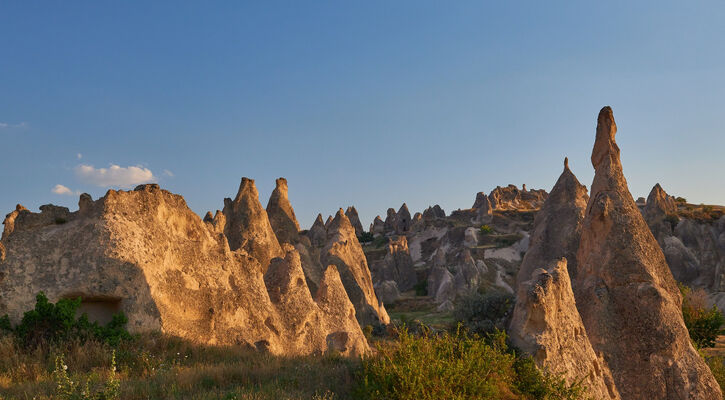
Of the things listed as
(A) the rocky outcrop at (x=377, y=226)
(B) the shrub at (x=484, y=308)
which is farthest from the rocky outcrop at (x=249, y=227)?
(A) the rocky outcrop at (x=377, y=226)

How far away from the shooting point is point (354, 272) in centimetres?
2670

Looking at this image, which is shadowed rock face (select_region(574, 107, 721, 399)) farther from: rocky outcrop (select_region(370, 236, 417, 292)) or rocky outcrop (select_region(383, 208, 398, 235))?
rocky outcrop (select_region(383, 208, 398, 235))

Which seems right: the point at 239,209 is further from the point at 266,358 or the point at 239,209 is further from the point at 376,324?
the point at 266,358

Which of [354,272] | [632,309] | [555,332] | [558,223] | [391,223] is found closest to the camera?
[555,332]

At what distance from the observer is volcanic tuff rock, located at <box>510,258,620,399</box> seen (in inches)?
316

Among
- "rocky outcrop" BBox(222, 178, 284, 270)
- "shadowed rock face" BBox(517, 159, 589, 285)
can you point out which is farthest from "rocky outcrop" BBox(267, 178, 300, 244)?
"shadowed rock face" BBox(517, 159, 589, 285)

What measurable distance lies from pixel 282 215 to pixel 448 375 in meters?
22.8

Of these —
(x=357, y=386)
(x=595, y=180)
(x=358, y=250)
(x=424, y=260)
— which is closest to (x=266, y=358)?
(x=357, y=386)

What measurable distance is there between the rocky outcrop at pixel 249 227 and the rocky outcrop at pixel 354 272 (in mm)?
4337

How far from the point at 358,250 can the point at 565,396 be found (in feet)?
76.6

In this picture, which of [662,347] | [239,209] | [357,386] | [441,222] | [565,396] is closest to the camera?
[357,386]

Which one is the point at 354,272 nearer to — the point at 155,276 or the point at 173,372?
Answer: the point at 155,276

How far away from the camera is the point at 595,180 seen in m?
13.3

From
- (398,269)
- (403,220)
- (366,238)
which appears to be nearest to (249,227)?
(398,269)
